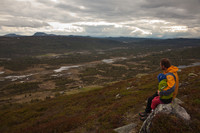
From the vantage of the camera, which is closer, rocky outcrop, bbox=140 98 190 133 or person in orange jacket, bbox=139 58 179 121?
rocky outcrop, bbox=140 98 190 133

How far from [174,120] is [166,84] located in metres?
1.58

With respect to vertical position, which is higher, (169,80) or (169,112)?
(169,80)

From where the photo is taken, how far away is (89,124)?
9516 mm

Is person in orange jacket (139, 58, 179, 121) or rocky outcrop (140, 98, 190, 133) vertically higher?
person in orange jacket (139, 58, 179, 121)

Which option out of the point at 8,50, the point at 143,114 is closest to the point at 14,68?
the point at 143,114

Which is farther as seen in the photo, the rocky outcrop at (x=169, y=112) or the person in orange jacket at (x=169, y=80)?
the person in orange jacket at (x=169, y=80)

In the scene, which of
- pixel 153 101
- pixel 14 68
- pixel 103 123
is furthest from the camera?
pixel 14 68

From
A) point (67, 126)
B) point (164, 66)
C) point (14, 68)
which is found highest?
point (164, 66)

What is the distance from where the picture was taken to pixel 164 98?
19.8 feet

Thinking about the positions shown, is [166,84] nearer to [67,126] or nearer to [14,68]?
[67,126]

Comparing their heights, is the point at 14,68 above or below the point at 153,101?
below

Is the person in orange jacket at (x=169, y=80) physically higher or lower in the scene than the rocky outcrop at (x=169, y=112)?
higher

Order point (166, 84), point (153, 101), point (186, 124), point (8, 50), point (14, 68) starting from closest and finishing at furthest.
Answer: point (186, 124), point (166, 84), point (153, 101), point (14, 68), point (8, 50)

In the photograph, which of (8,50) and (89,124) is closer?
(89,124)
